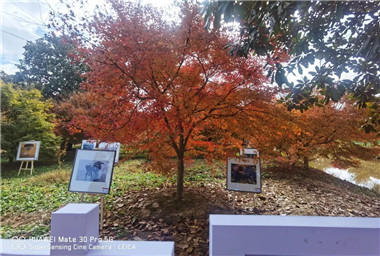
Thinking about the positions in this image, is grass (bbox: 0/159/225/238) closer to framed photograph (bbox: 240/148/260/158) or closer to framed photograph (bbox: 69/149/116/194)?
framed photograph (bbox: 69/149/116/194)

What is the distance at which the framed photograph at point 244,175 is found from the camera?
115 inches

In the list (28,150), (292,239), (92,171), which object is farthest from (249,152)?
(28,150)

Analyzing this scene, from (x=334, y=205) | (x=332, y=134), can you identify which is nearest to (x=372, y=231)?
(x=334, y=205)

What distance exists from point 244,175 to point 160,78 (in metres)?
2.02

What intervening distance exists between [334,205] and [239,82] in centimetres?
327

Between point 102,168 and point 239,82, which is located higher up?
point 239,82

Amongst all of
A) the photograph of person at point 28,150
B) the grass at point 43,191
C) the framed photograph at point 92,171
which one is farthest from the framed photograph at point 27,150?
the framed photograph at point 92,171

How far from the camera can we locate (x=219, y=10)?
1386 mm

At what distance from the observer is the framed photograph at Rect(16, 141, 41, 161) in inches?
233

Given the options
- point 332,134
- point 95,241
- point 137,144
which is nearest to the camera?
point 95,241

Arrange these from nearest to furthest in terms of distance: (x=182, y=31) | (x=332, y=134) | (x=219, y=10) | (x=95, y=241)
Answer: (x=95, y=241) < (x=219, y=10) < (x=182, y=31) < (x=332, y=134)

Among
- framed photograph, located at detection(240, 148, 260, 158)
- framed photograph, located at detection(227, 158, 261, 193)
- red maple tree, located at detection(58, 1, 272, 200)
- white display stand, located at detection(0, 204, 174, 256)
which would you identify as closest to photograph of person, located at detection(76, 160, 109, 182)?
red maple tree, located at detection(58, 1, 272, 200)

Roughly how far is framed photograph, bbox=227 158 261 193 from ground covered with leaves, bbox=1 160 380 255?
1.03ft

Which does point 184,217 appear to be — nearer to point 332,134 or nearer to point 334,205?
point 334,205
